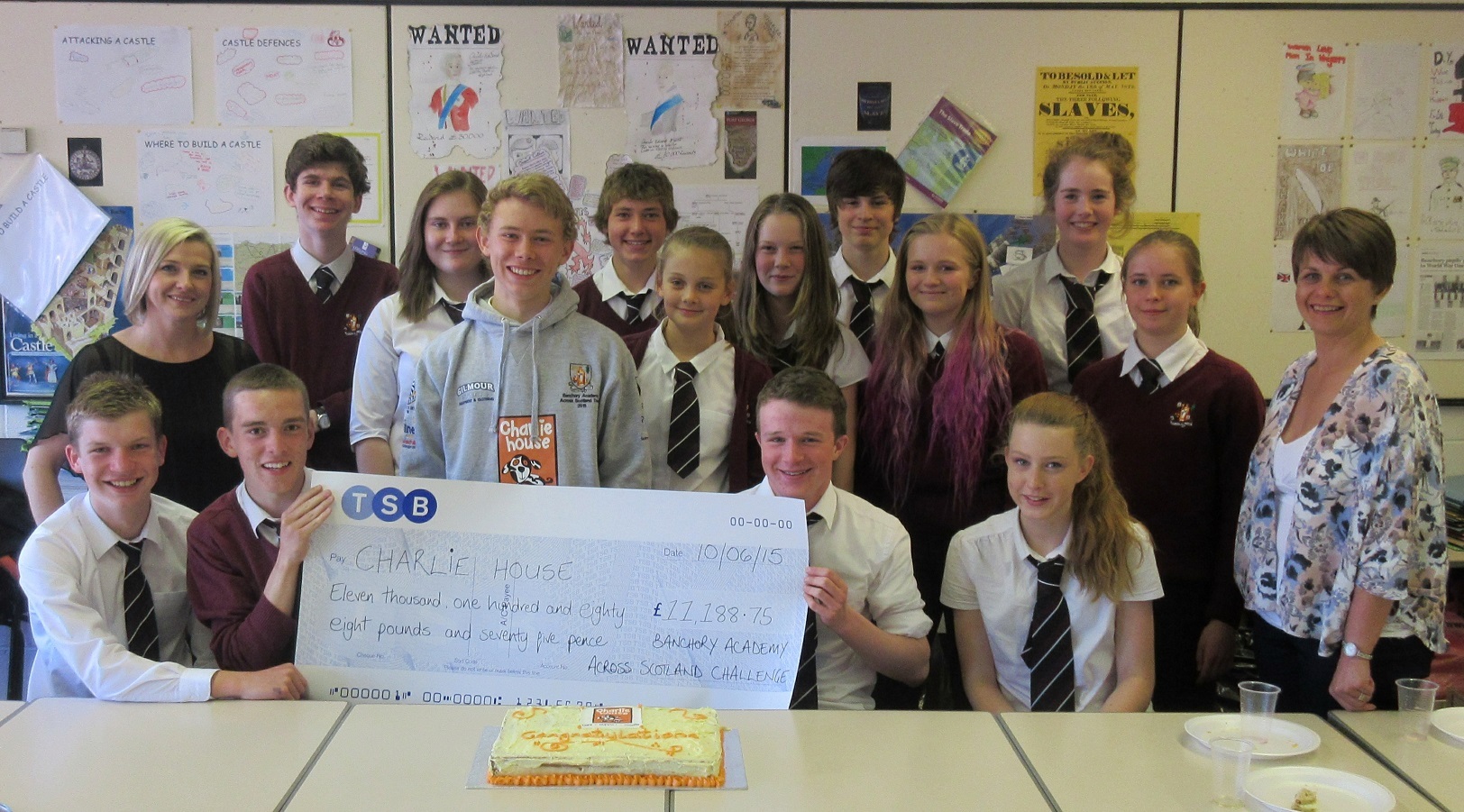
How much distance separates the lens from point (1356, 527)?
2.35 meters

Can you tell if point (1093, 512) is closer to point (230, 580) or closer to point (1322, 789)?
point (1322, 789)

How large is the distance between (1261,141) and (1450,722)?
3064 mm

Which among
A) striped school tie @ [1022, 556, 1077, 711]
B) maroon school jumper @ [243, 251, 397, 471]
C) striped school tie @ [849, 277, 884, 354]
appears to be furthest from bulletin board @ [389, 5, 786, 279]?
striped school tie @ [1022, 556, 1077, 711]

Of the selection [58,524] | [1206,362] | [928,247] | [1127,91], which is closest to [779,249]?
[928,247]

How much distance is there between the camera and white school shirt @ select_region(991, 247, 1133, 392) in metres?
3.37

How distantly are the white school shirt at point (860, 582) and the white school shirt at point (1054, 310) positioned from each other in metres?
1.06

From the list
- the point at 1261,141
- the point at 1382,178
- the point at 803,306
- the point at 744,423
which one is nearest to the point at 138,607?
the point at 744,423

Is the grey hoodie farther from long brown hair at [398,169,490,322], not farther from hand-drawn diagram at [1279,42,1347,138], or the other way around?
hand-drawn diagram at [1279,42,1347,138]

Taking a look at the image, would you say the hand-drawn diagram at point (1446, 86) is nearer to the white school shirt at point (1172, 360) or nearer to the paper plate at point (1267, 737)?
the white school shirt at point (1172, 360)

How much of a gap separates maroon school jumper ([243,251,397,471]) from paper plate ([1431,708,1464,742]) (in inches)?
111

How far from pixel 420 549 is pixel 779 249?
1329 mm

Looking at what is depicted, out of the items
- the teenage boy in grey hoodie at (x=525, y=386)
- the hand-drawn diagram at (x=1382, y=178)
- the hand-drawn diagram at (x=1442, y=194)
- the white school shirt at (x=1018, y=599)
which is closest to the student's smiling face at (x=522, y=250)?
the teenage boy in grey hoodie at (x=525, y=386)

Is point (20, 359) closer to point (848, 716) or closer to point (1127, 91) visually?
point (848, 716)

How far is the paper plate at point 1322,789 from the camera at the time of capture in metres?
1.75
